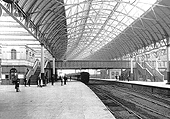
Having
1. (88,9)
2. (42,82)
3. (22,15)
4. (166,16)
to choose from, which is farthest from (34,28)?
(166,16)

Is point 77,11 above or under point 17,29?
above

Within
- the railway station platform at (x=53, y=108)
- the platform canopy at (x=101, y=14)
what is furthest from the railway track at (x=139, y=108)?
the platform canopy at (x=101, y=14)

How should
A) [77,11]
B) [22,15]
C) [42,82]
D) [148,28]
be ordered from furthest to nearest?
[148,28]
[77,11]
[42,82]
[22,15]

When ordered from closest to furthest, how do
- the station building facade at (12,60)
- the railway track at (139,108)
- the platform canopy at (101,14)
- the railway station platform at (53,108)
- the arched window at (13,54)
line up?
the railway station platform at (53,108)
the railway track at (139,108)
the platform canopy at (101,14)
the station building facade at (12,60)
the arched window at (13,54)

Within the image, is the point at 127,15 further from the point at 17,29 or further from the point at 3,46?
the point at 3,46

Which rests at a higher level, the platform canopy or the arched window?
the platform canopy

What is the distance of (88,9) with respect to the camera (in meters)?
39.6

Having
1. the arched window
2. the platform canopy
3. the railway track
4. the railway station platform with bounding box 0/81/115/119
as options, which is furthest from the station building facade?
the railway station platform with bounding box 0/81/115/119

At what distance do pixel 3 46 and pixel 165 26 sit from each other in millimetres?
31535

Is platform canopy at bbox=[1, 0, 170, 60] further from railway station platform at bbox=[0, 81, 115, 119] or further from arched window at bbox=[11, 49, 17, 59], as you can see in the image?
railway station platform at bbox=[0, 81, 115, 119]

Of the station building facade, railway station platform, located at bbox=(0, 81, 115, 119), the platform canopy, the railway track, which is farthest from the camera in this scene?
the station building facade

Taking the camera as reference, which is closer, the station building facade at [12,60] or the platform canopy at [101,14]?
the platform canopy at [101,14]

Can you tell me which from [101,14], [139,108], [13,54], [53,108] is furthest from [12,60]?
[53,108]

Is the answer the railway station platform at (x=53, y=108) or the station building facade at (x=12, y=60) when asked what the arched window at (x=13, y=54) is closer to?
the station building facade at (x=12, y=60)
